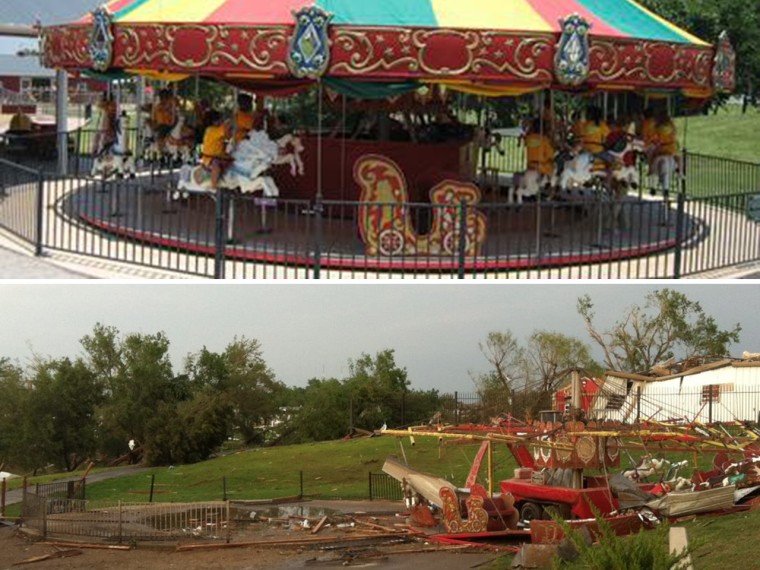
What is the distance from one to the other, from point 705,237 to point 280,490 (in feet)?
34.1

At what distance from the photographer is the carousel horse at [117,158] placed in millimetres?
23219

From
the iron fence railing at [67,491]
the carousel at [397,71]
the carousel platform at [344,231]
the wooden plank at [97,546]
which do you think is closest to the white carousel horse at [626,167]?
the carousel at [397,71]

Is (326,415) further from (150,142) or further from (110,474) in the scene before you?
(150,142)

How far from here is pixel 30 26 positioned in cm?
3531

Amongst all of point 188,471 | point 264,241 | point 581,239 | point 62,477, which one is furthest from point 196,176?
point 62,477

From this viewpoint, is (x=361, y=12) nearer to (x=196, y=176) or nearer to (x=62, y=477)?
(x=196, y=176)

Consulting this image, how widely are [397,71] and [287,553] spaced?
6767 millimetres

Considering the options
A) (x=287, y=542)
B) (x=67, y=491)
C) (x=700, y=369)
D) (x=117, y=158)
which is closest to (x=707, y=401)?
(x=700, y=369)

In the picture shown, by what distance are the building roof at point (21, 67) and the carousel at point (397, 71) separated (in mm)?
22210

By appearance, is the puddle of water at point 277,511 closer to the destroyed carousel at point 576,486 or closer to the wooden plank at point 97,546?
the wooden plank at point 97,546

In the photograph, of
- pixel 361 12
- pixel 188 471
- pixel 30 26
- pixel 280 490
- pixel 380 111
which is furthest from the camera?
pixel 30 26

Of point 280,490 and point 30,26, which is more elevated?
point 30,26

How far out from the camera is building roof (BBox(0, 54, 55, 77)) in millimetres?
42250

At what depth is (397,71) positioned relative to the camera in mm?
16969
